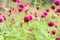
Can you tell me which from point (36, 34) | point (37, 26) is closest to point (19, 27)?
point (37, 26)

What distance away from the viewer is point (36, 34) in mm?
1896

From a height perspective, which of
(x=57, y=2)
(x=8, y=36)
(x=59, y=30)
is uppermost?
(x=57, y=2)

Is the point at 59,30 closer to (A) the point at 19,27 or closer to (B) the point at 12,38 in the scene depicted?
(A) the point at 19,27

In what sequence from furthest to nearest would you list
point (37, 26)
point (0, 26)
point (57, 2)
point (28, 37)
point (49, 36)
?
point (57, 2) < point (37, 26) < point (49, 36) < point (28, 37) < point (0, 26)

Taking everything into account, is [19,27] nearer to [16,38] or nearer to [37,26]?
[37,26]

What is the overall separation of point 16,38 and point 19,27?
410mm

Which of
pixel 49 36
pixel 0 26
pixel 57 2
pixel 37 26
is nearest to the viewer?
pixel 0 26

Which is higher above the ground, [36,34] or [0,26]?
[0,26]

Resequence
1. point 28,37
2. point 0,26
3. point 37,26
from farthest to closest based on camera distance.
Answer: point 37,26 → point 28,37 → point 0,26

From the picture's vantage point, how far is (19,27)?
7.16ft

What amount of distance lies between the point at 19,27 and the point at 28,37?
0.36m

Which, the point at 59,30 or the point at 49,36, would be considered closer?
the point at 49,36

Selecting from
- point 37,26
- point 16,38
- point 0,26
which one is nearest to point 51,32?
point 37,26

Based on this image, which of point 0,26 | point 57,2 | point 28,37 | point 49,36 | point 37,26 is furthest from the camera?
point 57,2
